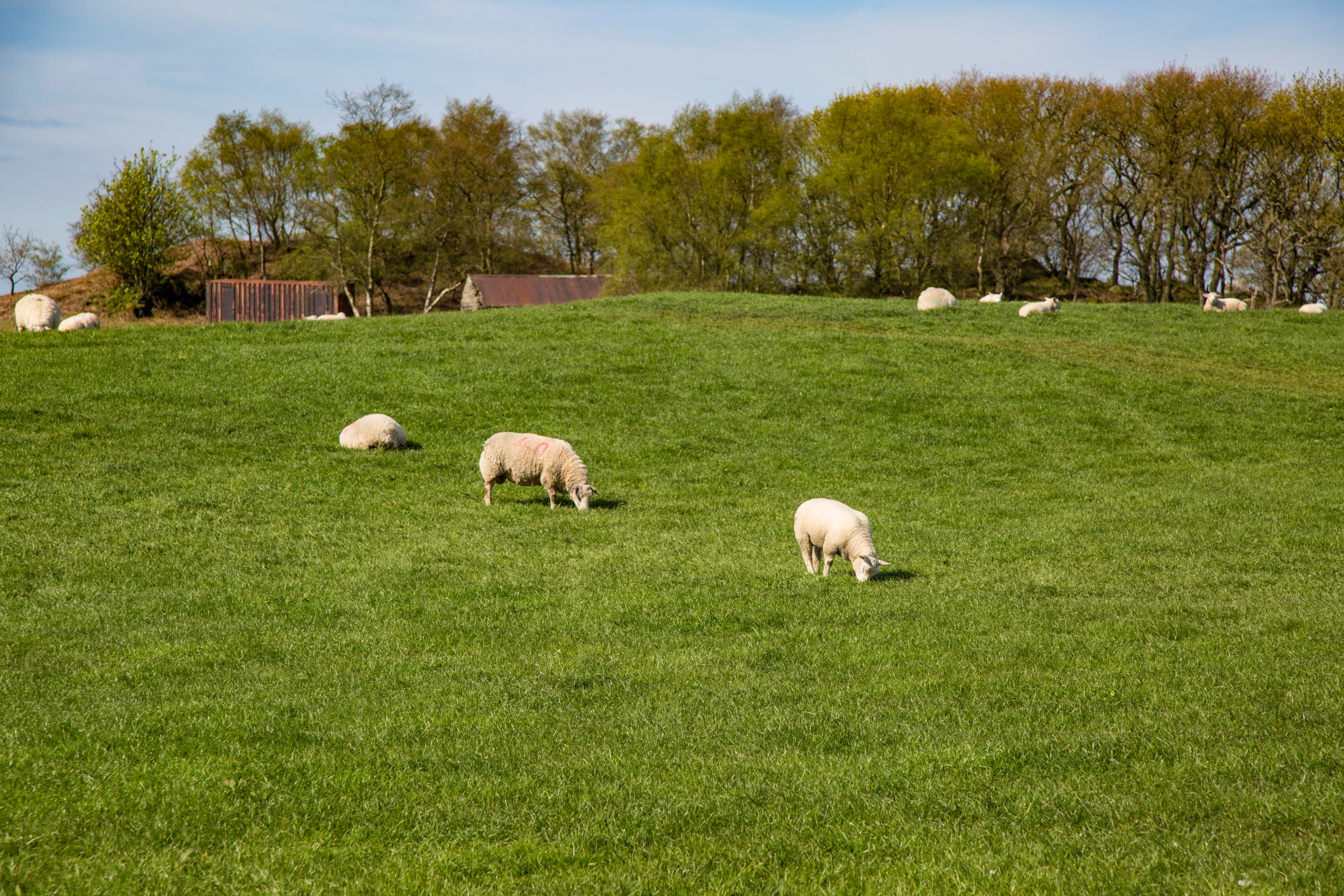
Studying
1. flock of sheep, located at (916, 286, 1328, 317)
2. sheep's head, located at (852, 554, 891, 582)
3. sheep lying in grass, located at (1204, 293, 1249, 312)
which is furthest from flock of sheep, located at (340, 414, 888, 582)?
sheep lying in grass, located at (1204, 293, 1249, 312)

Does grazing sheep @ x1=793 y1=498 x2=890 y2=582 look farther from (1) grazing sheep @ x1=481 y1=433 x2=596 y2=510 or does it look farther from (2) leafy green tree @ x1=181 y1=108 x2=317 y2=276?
(2) leafy green tree @ x1=181 y1=108 x2=317 y2=276

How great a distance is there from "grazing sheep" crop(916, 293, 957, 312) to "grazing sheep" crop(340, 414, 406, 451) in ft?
84.5

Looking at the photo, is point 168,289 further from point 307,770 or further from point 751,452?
point 307,770

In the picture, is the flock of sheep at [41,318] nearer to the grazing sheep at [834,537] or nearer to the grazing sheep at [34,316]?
the grazing sheep at [34,316]

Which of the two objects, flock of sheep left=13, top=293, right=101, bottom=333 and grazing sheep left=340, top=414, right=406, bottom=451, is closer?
grazing sheep left=340, top=414, right=406, bottom=451

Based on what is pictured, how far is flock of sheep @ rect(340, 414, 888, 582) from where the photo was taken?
12.6 meters

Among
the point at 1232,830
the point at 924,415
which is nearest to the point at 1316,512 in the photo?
the point at 924,415

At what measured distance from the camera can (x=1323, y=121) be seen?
53656 mm

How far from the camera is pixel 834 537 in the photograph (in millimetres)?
12680

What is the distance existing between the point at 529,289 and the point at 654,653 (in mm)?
58454

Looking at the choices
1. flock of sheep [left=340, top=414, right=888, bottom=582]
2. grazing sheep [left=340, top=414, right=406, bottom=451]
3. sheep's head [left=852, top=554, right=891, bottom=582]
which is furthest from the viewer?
grazing sheep [left=340, top=414, right=406, bottom=451]

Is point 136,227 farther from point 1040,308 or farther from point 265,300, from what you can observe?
point 1040,308

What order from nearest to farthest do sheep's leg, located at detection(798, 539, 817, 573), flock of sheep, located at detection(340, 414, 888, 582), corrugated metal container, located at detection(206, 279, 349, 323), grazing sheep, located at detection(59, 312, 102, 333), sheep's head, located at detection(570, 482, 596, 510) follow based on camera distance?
flock of sheep, located at detection(340, 414, 888, 582), sheep's leg, located at detection(798, 539, 817, 573), sheep's head, located at detection(570, 482, 596, 510), grazing sheep, located at detection(59, 312, 102, 333), corrugated metal container, located at detection(206, 279, 349, 323)

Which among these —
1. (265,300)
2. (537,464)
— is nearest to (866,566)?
(537,464)
